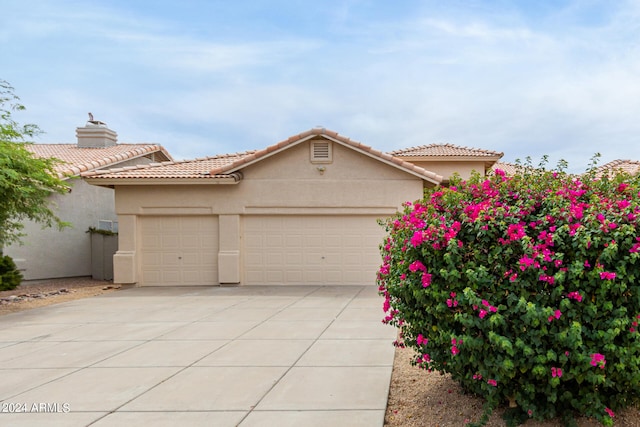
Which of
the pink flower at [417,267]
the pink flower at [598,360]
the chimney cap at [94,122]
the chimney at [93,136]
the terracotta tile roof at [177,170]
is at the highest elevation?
the chimney cap at [94,122]

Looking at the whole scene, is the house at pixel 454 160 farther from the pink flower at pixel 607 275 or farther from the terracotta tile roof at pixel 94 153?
the pink flower at pixel 607 275

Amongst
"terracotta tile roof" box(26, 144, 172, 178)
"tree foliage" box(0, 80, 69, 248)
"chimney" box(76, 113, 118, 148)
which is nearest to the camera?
"tree foliage" box(0, 80, 69, 248)

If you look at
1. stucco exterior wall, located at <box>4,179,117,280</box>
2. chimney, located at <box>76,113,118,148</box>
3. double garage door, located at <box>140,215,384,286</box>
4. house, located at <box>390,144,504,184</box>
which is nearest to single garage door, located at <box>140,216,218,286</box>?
double garage door, located at <box>140,215,384,286</box>

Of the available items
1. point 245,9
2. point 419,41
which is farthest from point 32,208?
point 419,41

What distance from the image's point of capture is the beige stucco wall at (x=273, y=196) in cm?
1572

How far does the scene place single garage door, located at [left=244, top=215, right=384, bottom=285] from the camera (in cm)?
1577

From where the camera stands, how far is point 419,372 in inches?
231

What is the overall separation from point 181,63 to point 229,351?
11134 mm

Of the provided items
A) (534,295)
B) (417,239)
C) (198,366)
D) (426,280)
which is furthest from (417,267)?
(198,366)

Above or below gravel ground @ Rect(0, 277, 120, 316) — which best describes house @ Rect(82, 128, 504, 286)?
above

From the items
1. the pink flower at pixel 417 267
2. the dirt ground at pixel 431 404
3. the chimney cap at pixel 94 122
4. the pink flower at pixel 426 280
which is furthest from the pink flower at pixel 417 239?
the chimney cap at pixel 94 122

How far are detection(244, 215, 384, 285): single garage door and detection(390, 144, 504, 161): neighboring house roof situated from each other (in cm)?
699

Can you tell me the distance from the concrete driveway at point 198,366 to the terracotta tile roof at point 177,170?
5323mm

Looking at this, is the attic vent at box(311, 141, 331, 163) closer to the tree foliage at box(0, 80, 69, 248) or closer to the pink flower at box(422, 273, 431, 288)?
the tree foliage at box(0, 80, 69, 248)
